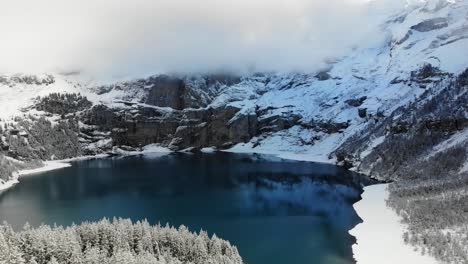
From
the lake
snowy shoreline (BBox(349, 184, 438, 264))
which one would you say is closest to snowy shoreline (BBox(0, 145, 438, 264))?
snowy shoreline (BBox(349, 184, 438, 264))

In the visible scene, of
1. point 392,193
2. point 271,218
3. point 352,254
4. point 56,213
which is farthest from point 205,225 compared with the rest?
point 392,193

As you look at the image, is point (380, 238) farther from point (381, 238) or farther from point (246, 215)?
point (246, 215)

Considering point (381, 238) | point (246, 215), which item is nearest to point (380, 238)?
point (381, 238)

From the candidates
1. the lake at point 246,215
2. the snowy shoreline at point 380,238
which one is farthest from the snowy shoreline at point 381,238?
the lake at point 246,215

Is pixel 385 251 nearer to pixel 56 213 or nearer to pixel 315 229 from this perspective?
pixel 315 229

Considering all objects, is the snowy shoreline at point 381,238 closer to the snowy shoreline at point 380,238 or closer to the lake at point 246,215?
the snowy shoreline at point 380,238

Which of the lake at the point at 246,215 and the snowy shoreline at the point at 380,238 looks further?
the lake at the point at 246,215

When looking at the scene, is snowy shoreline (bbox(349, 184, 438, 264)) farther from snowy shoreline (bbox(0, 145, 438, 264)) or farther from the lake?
the lake

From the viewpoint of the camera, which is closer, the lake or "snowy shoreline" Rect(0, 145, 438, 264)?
"snowy shoreline" Rect(0, 145, 438, 264)

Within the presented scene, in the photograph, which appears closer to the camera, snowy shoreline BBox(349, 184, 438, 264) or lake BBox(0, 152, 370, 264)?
snowy shoreline BBox(349, 184, 438, 264)
